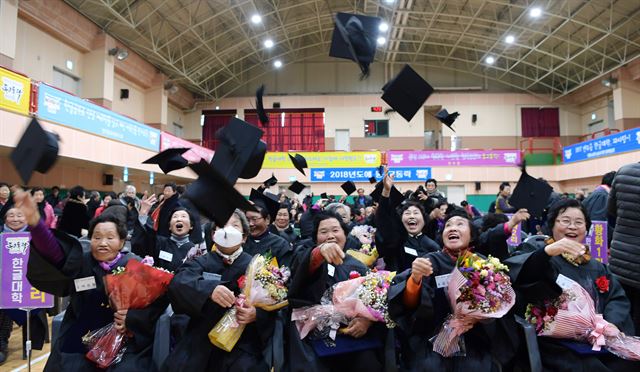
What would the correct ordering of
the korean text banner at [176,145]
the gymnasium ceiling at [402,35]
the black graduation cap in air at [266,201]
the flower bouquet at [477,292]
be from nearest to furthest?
the flower bouquet at [477,292] → the black graduation cap in air at [266,201] → the korean text banner at [176,145] → the gymnasium ceiling at [402,35]

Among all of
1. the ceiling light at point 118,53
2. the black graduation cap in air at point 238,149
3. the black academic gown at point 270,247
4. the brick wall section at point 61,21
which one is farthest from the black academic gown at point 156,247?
the ceiling light at point 118,53

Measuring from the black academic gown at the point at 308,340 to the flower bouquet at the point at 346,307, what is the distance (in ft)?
0.17

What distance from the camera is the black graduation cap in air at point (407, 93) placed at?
11.1ft

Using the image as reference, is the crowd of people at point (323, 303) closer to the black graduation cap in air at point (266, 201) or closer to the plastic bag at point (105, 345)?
the plastic bag at point (105, 345)

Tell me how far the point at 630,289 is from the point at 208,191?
258cm

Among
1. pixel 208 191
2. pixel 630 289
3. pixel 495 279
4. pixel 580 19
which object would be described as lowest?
pixel 630 289

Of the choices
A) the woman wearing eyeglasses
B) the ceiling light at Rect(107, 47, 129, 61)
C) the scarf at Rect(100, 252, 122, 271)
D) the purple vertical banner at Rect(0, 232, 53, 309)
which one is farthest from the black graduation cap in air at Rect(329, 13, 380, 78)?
the ceiling light at Rect(107, 47, 129, 61)

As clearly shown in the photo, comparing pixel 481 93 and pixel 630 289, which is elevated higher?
pixel 481 93

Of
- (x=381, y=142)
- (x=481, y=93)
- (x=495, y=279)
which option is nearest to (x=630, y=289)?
(x=495, y=279)

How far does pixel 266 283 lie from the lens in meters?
2.26

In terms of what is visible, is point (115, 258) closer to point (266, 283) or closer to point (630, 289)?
point (266, 283)

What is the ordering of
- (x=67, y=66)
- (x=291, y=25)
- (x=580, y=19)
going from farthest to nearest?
(x=291, y=25) < (x=580, y=19) < (x=67, y=66)

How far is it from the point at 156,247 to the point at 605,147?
1546 cm

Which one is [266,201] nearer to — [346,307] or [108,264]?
[108,264]
